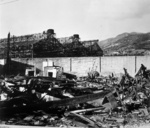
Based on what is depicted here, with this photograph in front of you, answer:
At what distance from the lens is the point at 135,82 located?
154 inches

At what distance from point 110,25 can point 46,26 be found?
4.26ft

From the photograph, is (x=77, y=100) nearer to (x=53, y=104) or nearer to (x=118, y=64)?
(x=53, y=104)

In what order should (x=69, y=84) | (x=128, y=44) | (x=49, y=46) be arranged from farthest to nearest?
(x=49, y=46) → (x=69, y=84) → (x=128, y=44)

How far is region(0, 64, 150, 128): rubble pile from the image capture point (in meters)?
3.86

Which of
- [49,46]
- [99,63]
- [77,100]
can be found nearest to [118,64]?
[99,63]

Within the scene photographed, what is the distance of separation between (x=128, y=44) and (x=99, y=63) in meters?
0.57

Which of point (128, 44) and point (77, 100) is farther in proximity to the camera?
point (77, 100)

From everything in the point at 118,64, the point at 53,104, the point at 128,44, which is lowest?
the point at 53,104

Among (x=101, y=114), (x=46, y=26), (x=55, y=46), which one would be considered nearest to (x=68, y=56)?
(x=55, y=46)

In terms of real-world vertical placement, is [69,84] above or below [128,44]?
below

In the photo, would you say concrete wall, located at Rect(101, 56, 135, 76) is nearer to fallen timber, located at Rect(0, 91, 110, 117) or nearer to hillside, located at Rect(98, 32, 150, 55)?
hillside, located at Rect(98, 32, 150, 55)

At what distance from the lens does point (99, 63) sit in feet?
13.6

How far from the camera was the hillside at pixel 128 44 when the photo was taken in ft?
12.5

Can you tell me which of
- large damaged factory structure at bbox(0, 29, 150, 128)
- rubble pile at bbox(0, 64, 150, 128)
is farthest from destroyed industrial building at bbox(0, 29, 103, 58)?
rubble pile at bbox(0, 64, 150, 128)
